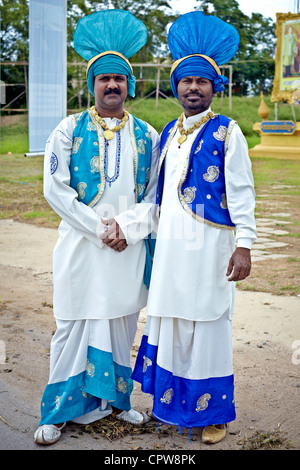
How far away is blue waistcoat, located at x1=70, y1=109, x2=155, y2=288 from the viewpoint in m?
2.86

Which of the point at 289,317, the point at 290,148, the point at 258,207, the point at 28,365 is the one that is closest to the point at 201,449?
the point at 28,365

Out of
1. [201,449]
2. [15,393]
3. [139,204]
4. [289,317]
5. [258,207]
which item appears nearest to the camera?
[201,449]

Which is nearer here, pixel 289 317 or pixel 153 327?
pixel 153 327

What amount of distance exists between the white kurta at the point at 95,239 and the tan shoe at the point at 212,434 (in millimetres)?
718

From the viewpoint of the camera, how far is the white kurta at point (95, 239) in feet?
9.25

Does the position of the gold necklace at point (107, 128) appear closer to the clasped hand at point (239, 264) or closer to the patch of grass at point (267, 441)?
the clasped hand at point (239, 264)

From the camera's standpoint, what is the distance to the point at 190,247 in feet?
9.15

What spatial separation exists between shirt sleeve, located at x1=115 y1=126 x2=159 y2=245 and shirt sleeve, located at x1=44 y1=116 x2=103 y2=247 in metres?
0.14

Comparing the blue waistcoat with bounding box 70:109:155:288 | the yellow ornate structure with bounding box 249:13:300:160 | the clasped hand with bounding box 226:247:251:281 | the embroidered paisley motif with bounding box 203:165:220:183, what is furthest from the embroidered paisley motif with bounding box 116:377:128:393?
the yellow ornate structure with bounding box 249:13:300:160

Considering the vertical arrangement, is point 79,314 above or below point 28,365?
above

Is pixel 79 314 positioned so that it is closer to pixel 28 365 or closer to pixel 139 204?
pixel 139 204

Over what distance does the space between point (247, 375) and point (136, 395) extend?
29.8 inches

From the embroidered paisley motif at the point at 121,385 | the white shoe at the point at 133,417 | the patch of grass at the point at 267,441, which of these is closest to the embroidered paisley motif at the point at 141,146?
the embroidered paisley motif at the point at 121,385

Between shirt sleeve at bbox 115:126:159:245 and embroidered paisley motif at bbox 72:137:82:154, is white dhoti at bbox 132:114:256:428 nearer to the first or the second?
shirt sleeve at bbox 115:126:159:245
